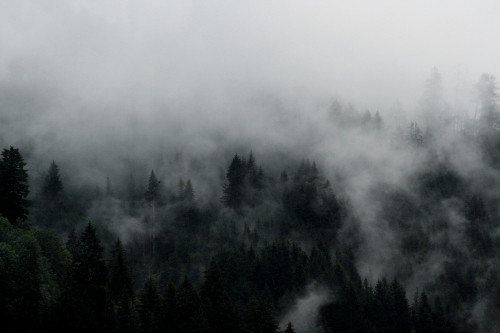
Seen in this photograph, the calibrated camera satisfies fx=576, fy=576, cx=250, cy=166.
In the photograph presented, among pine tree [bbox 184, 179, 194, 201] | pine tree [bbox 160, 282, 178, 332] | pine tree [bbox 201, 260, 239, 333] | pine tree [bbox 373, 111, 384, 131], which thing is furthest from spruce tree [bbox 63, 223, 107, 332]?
pine tree [bbox 373, 111, 384, 131]

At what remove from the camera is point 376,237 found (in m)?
140

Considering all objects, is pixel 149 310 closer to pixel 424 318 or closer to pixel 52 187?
pixel 424 318

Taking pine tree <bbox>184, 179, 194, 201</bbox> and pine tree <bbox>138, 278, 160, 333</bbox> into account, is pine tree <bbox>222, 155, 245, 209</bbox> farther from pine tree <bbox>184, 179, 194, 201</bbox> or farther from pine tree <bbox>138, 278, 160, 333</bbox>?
pine tree <bbox>138, 278, 160, 333</bbox>

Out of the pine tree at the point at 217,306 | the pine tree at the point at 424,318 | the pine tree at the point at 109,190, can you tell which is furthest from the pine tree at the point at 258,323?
the pine tree at the point at 109,190

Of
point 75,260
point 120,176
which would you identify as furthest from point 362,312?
point 120,176

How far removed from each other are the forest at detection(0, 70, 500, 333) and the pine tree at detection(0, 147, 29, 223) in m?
0.19

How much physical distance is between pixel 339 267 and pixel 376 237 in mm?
24907

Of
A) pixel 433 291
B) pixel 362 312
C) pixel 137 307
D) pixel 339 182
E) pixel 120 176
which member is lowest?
pixel 137 307

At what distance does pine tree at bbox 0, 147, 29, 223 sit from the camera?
71.0m

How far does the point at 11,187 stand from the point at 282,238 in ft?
271

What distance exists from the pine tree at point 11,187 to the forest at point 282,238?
0.61 ft

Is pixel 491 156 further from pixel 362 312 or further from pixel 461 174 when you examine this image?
pixel 362 312

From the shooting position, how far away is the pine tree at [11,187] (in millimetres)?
71000

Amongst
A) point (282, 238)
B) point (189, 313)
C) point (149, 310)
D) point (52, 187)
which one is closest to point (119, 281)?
point (149, 310)
